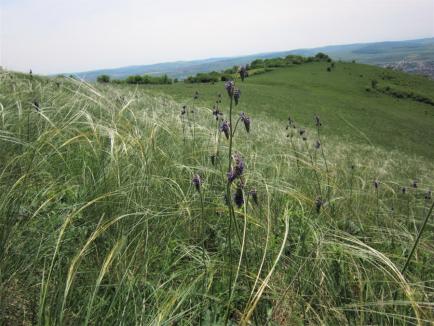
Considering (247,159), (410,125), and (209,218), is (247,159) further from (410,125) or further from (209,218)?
(410,125)

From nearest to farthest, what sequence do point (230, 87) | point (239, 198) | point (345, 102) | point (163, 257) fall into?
point (239, 198), point (230, 87), point (163, 257), point (345, 102)

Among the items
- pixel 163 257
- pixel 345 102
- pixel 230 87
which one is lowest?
pixel 345 102

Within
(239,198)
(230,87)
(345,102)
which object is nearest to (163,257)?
(239,198)

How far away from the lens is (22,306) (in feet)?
4.99

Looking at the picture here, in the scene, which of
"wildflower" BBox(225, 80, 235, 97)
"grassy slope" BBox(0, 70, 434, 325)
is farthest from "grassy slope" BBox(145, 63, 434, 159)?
"wildflower" BBox(225, 80, 235, 97)

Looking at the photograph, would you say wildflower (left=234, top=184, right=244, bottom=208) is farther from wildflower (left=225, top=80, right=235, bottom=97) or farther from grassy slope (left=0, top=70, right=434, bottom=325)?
wildflower (left=225, top=80, right=235, bottom=97)

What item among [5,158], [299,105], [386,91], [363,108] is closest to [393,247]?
[5,158]

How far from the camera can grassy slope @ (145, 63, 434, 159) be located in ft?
82.0

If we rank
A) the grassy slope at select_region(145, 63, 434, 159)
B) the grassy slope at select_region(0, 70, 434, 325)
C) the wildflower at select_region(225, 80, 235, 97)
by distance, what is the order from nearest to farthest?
the grassy slope at select_region(0, 70, 434, 325) < the wildflower at select_region(225, 80, 235, 97) < the grassy slope at select_region(145, 63, 434, 159)

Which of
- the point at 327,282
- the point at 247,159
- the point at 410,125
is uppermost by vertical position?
the point at 247,159

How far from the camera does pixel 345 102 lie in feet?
132

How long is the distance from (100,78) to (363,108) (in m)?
26.7

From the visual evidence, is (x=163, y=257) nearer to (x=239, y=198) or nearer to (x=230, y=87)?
(x=239, y=198)

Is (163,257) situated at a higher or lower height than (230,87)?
lower
